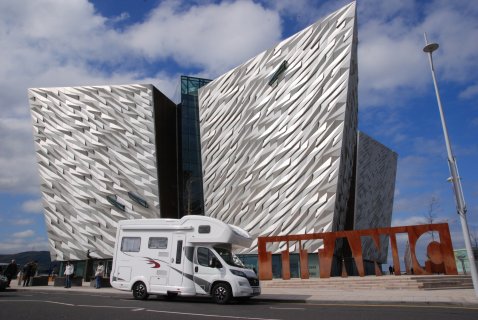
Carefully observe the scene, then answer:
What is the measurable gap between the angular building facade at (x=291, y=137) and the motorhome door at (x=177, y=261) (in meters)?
17.4

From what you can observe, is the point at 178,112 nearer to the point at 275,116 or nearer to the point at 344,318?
the point at 275,116

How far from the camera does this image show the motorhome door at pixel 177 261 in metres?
14.0

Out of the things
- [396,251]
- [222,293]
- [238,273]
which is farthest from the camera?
[396,251]

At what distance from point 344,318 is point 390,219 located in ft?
161

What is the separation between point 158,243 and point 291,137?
20.3 meters

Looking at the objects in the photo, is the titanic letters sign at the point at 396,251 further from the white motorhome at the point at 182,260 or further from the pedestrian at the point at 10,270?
the pedestrian at the point at 10,270

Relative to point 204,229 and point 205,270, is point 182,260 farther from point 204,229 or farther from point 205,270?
point 204,229

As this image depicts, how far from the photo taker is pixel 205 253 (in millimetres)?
14047

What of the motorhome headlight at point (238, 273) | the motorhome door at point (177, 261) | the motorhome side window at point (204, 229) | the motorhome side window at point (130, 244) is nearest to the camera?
the motorhome headlight at point (238, 273)

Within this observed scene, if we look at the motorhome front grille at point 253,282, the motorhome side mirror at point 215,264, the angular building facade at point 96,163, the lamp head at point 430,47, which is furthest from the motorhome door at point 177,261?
the angular building facade at point 96,163

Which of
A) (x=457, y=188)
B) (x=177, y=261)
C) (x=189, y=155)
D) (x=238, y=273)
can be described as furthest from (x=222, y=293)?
(x=189, y=155)

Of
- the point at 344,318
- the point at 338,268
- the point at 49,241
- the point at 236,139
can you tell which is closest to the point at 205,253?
the point at 344,318

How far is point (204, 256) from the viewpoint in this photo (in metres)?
14.0

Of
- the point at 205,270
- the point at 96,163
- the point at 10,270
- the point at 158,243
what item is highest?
the point at 96,163
